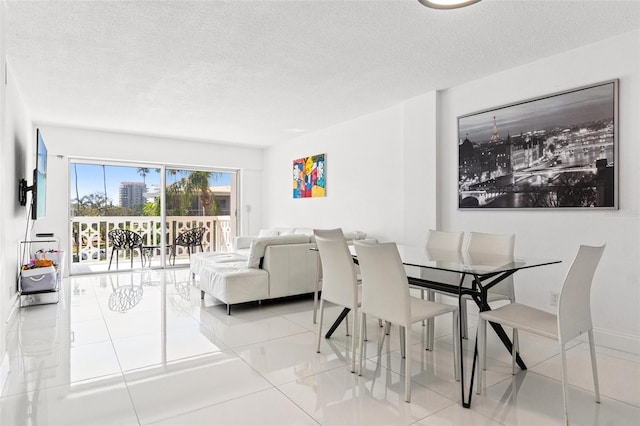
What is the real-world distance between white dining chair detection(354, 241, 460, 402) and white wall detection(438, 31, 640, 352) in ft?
4.94

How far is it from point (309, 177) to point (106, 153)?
339 centimetres

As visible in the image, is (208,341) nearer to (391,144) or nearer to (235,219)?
(391,144)

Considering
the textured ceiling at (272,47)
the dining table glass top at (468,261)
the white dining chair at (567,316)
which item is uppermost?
the textured ceiling at (272,47)

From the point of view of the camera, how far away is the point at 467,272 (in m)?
2.02

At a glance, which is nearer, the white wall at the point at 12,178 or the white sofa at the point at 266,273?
the white wall at the point at 12,178

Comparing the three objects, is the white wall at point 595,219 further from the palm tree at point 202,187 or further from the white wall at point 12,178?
the palm tree at point 202,187

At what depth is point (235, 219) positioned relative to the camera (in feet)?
25.5

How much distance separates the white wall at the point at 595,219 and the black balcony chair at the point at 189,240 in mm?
5310

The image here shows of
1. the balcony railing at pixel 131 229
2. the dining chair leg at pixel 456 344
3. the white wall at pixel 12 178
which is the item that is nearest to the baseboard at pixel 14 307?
the white wall at pixel 12 178

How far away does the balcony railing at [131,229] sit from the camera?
6.47 m

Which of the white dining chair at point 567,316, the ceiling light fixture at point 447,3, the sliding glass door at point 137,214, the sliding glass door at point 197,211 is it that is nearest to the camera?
the white dining chair at point 567,316

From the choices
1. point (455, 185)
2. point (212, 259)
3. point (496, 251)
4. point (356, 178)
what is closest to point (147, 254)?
point (212, 259)

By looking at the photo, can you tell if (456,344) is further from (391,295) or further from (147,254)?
(147,254)

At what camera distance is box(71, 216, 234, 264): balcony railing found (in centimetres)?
647
